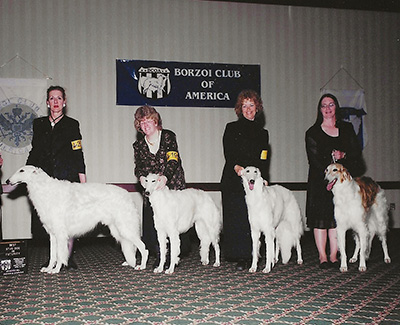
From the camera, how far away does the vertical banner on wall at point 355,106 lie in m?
8.45

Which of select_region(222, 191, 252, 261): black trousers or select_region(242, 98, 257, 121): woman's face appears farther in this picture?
select_region(222, 191, 252, 261): black trousers

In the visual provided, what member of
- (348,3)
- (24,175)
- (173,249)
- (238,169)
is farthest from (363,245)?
(348,3)

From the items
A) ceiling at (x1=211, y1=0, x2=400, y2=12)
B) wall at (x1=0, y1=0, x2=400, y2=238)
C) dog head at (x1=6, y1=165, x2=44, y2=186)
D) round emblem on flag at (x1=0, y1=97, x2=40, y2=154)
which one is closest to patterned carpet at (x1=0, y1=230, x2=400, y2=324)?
→ dog head at (x1=6, y1=165, x2=44, y2=186)

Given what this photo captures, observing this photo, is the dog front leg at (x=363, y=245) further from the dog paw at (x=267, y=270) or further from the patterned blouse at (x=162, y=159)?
the patterned blouse at (x=162, y=159)

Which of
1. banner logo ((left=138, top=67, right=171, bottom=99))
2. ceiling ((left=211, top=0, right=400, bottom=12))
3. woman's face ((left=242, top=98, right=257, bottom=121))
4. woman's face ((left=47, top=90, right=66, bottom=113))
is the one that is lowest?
woman's face ((left=242, top=98, right=257, bottom=121))

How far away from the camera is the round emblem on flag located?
7.30 metres

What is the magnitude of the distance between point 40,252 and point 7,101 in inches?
85.6

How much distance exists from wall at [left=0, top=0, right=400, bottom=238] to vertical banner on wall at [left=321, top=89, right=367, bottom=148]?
4.6 inches

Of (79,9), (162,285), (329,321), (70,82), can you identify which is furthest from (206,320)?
(79,9)

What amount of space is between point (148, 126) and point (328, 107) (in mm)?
1766

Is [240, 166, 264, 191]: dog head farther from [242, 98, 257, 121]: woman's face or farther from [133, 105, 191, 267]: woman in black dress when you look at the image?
[133, 105, 191, 267]: woman in black dress

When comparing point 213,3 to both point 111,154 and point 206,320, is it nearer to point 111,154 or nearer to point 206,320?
point 111,154

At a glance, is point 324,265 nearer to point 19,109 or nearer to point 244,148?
point 244,148

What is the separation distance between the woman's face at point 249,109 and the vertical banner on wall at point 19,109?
3.58 m
